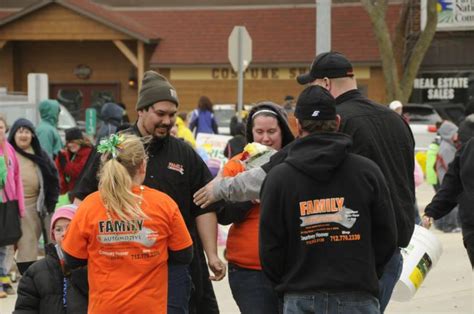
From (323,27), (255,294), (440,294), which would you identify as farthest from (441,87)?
(255,294)

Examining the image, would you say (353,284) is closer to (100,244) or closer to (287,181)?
(287,181)

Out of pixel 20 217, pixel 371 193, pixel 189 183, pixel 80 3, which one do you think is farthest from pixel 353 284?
pixel 80 3

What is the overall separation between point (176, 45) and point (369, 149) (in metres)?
28.2

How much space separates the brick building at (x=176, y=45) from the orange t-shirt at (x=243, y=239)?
2599 centimetres

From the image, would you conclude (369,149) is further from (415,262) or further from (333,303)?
(415,262)

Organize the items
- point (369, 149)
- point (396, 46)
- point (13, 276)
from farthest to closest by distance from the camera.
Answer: point (396, 46)
point (13, 276)
point (369, 149)

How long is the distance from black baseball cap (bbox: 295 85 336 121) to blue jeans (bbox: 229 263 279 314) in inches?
51.1

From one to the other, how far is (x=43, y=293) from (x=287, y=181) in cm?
161

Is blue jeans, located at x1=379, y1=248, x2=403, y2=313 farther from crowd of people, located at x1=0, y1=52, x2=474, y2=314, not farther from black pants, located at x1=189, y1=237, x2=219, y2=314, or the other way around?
black pants, located at x1=189, y1=237, x2=219, y2=314

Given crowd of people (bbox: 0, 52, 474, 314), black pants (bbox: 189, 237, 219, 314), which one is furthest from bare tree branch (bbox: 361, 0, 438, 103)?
black pants (bbox: 189, 237, 219, 314)

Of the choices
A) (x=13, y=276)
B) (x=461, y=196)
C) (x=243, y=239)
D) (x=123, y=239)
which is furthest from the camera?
(x=13, y=276)

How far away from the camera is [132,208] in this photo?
5.17 meters

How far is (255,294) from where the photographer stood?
5.95 m

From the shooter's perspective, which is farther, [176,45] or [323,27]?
[176,45]
